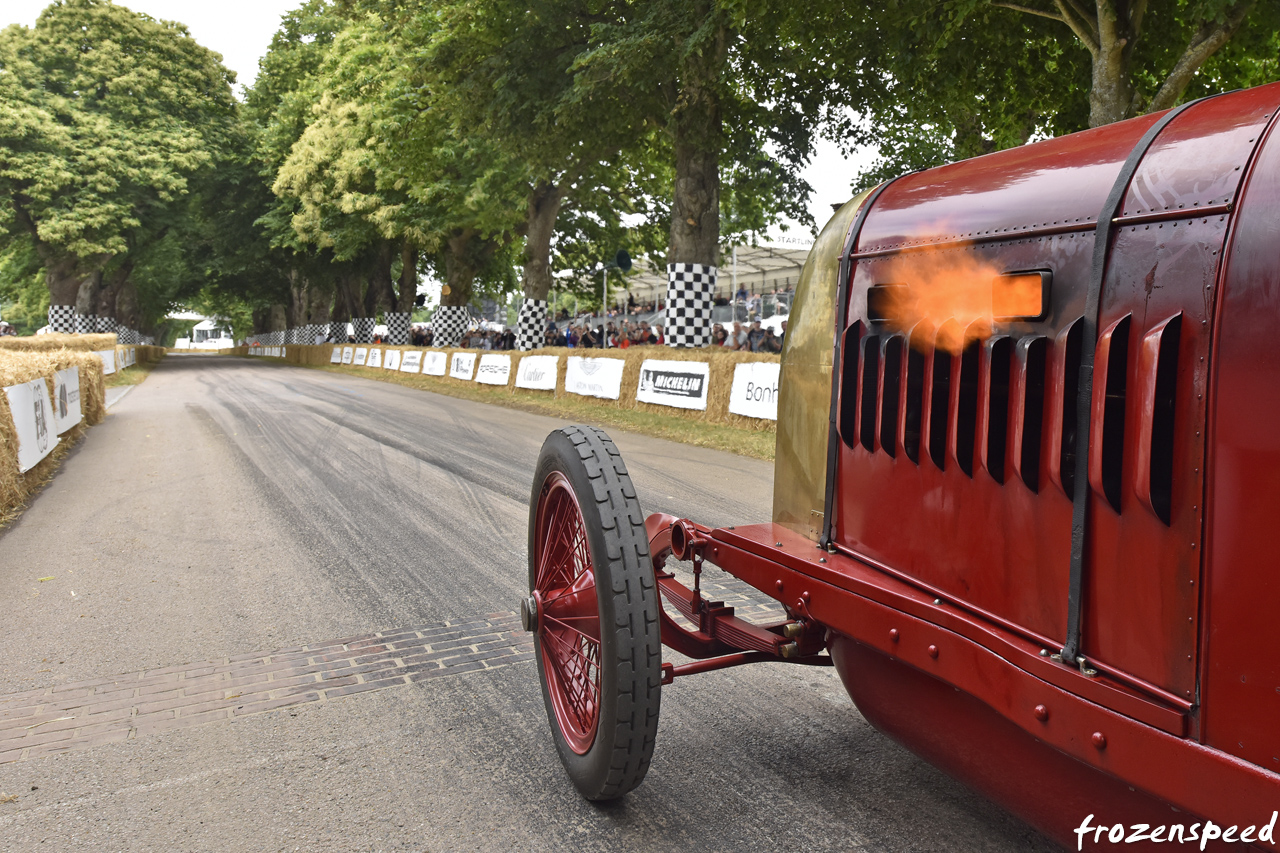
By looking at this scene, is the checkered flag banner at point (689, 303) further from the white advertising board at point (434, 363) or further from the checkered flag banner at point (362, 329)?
the checkered flag banner at point (362, 329)

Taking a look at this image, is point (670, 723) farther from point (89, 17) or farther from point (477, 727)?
point (89, 17)

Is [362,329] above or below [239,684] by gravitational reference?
above

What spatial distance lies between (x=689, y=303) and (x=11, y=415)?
42.2ft

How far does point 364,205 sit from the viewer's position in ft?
103

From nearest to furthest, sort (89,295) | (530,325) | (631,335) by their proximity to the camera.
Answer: (530,325)
(631,335)
(89,295)

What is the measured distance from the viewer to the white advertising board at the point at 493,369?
21969mm

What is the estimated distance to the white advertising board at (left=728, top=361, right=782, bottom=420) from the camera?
1238 cm

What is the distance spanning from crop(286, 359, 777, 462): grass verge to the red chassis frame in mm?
7486

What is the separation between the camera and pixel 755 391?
12844 mm

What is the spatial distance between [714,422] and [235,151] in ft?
122

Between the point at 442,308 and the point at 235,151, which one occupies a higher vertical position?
the point at 235,151

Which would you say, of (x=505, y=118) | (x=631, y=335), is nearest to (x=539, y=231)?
(x=631, y=335)

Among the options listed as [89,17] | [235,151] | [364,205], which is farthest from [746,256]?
[89,17]

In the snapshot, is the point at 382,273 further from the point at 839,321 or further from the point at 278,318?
the point at 839,321
